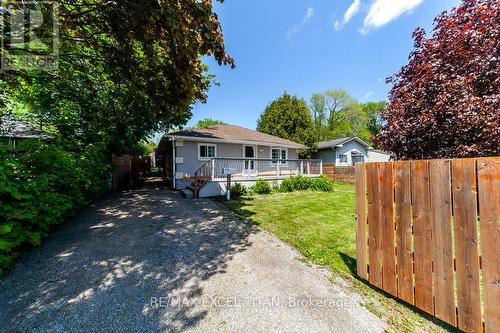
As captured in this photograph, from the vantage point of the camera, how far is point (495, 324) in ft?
5.65

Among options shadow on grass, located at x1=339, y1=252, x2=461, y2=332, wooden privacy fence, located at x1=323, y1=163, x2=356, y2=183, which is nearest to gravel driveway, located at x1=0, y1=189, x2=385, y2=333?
shadow on grass, located at x1=339, y1=252, x2=461, y2=332

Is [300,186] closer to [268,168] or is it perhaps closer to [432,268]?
[268,168]

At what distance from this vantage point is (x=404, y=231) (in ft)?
7.89

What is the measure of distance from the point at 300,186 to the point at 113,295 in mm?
10587

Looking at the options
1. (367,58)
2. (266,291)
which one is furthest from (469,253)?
(367,58)

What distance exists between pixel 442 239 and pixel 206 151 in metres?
11.8

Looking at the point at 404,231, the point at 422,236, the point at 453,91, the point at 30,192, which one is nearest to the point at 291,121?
the point at 453,91

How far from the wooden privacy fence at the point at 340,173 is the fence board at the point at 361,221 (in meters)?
13.8

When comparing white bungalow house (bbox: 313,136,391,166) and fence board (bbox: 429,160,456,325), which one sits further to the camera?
white bungalow house (bbox: 313,136,391,166)

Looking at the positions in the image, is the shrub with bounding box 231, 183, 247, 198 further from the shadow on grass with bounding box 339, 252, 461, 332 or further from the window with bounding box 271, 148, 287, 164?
the shadow on grass with bounding box 339, 252, 461, 332

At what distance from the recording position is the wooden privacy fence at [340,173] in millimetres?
15603

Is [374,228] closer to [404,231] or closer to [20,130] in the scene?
[404,231]

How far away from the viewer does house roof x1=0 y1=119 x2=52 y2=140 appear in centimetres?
859

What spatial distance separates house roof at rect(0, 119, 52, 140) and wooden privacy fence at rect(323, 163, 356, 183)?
56.2 feet
